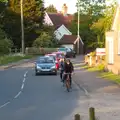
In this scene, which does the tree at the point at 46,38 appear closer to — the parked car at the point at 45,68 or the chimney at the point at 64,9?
the chimney at the point at 64,9

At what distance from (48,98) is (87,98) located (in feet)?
5.52

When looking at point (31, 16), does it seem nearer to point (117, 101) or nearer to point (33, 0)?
point (33, 0)

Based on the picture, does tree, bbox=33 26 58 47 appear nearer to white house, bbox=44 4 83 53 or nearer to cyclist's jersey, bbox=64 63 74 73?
white house, bbox=44 4 83 53

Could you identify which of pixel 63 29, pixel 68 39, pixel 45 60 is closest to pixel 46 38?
pixel 68 39

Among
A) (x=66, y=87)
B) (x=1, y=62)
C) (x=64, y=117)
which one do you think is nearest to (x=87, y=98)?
(x=66, y=87)

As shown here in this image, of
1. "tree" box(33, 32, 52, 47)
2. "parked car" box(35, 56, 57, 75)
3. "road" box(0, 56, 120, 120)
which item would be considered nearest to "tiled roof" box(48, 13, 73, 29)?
"tree" box(33, 32, 52, 47)

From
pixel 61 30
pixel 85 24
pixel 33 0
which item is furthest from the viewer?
pixel 61 30

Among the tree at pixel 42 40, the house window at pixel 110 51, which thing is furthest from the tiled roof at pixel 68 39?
the house window at pixel 110 51

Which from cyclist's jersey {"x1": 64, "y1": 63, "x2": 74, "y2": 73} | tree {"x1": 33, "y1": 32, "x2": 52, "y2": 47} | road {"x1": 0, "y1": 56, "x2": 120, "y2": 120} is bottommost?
road {"x1": 0, "y1": 56, "x2": 120, "y2": 120}

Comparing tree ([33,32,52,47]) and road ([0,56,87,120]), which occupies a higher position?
tree ([33,32,52,47])

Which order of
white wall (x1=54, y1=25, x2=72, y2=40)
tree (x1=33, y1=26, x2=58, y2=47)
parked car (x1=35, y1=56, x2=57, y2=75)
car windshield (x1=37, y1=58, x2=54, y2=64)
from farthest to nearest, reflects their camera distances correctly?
white wall (x1=54, y1=25, x2=72, y2=40), tree (x1=33, y1=26, x2=58, y2=47), car windshield (x1=37, y1=58, x2=54, y2=64), parked car (x1=35, y1=56, x2=57, y2=75)

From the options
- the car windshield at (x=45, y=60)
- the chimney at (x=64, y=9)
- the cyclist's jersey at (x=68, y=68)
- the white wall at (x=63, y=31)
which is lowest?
the car windshield at (x=45, y=60)

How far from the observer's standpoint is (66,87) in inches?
926

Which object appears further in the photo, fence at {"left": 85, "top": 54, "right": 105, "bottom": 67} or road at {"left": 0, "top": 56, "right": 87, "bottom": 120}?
fence at {"left": 85, "top": 54, "right": 105, "bottom": 67}
